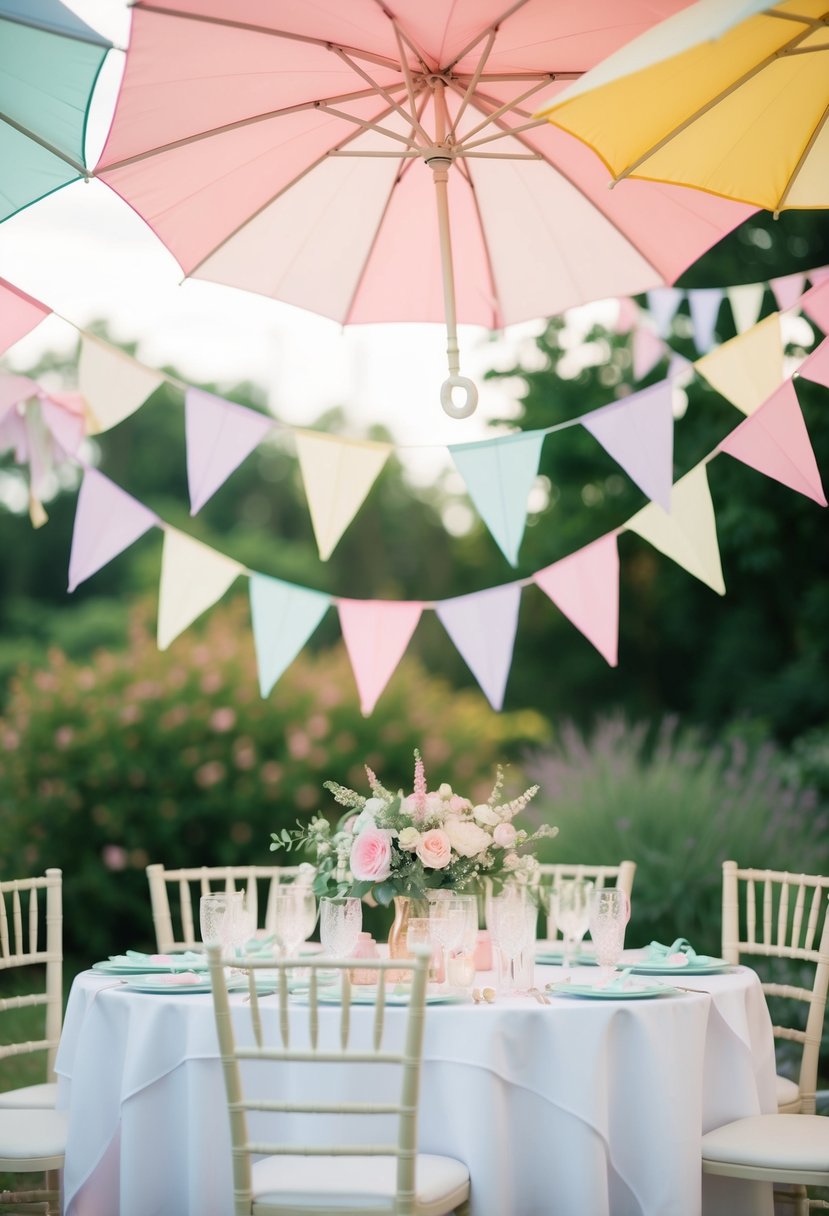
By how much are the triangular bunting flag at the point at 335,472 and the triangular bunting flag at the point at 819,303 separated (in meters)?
1.29

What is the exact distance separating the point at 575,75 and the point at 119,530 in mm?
1853

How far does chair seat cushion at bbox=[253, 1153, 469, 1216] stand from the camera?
2186 mm

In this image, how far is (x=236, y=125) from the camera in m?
3.39

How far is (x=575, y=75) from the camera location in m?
3.40

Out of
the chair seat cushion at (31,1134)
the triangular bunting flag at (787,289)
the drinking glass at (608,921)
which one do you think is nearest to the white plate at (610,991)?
the drinking glass at (608,921)

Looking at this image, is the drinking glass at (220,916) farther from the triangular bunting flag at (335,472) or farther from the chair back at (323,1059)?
the triangular bunting flag at (335,472)

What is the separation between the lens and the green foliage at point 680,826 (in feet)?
17.1

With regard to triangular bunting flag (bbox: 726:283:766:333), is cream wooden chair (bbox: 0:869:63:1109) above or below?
below

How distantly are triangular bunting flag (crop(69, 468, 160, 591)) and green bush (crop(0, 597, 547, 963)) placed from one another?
3.42m

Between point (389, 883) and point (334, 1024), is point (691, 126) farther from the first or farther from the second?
point (334, 1024)

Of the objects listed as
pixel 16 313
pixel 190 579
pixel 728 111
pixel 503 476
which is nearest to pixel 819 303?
pixel 728 111

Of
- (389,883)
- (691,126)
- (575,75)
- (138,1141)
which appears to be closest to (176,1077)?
(138,1141)

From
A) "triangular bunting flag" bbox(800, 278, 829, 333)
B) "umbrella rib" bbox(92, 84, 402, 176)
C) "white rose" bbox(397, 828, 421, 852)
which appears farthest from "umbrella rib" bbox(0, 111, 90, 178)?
"triangular bunting flag" bbox(800, 278, 829, 333)

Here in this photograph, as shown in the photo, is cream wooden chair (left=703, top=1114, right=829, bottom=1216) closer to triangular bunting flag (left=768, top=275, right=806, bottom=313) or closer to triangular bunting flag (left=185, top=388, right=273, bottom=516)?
triangular bunting flag (left=185, top=388, right=273, bottom=516)
